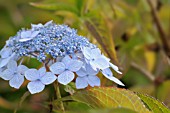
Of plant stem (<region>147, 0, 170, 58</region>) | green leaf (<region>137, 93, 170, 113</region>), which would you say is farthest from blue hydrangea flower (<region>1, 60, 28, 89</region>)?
plant stem (<region>147, 0, 170, 58</region>)

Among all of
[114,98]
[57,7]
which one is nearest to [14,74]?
[114,98]

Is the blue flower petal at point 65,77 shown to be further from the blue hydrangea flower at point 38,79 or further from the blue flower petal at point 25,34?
the blue flower petal at point 25,34

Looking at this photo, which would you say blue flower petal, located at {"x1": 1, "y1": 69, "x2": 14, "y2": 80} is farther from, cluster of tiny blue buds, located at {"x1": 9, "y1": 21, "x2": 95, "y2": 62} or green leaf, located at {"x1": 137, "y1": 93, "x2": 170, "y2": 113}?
green leaf, located at {"x1": 137, "y1": 93, "x2": 170, "y2": 113}

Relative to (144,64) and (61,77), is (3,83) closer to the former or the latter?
(144,64)

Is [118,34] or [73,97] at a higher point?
[118,34]

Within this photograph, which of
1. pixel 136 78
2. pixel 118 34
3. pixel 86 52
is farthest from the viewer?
pixel 136 78

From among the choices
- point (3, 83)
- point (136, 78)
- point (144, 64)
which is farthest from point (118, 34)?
point (3, 83)
